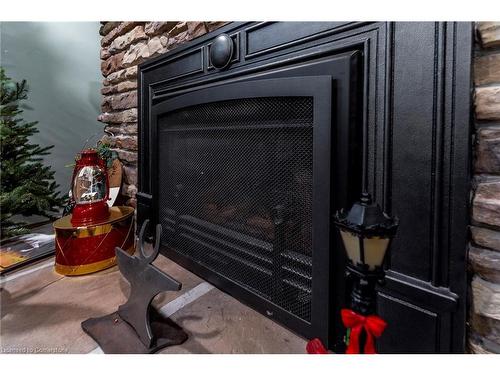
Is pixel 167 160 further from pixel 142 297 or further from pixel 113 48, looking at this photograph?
pixel 113 48

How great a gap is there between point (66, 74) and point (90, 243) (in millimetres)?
1835

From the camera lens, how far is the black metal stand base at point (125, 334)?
812mm

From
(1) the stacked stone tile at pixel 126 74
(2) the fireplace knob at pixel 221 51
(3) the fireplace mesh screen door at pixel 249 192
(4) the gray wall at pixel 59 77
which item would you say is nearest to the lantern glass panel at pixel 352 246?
(3) the fireplace mesh screen door at pixel 249 192

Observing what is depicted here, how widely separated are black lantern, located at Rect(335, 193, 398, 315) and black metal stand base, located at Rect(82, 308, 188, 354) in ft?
1.95

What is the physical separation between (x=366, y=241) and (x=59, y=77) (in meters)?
2.79

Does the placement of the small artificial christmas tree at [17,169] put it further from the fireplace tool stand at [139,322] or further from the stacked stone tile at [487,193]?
the stacked stone tile at [487,193]

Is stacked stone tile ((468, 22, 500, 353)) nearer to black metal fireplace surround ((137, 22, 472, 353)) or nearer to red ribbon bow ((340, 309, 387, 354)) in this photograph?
black metal fireplace surround ((137, 22, 472, 353))

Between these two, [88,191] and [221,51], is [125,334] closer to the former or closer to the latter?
[88,191]

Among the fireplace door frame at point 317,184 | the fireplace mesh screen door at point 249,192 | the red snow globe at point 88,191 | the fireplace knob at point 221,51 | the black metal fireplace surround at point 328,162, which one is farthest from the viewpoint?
the red snow globe at point 88,191

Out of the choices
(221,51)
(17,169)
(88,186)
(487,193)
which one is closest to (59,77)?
(17,169)

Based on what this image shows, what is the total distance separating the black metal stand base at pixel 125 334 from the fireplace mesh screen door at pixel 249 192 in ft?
1.00

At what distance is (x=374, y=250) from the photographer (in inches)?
21.8

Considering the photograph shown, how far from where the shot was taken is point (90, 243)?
4.17ft

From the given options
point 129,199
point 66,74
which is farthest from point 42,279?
point 66,74
